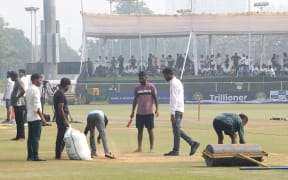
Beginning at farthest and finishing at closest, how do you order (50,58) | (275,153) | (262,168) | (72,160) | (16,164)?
(50,58), (275,153), (72,160), (16,164), (262,168)

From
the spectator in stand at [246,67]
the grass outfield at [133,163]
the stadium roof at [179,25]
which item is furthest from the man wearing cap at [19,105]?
the stadium roof at [179,25]

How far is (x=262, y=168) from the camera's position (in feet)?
49.3

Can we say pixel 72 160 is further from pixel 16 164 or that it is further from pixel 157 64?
pixel 157 64

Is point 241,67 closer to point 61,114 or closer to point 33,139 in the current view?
point 61,114

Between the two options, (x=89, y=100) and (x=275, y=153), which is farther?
(x=89, y=100)

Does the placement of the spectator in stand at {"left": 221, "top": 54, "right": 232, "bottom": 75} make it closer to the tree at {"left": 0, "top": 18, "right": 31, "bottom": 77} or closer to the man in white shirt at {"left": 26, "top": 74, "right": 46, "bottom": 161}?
the man in white shirt at {"left": 26, "top": 74, "right": 46, "bottom": 161}

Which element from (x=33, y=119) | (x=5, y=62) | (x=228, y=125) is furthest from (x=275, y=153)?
(x=5, y=62)

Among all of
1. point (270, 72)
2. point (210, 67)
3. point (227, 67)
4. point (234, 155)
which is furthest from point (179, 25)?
point (234, 155)

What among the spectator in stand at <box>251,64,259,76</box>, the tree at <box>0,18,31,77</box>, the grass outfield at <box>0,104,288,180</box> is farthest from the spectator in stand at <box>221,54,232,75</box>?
the tree at <box>0,18,31,77</box>

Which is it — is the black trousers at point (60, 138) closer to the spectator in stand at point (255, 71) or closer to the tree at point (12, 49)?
the spectator in stand at point (255, 71)

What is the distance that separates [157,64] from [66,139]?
50.1 meters

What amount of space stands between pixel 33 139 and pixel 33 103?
77cm

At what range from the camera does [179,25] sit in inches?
2783

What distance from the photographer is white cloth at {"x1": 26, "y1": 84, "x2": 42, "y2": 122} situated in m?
17.8
